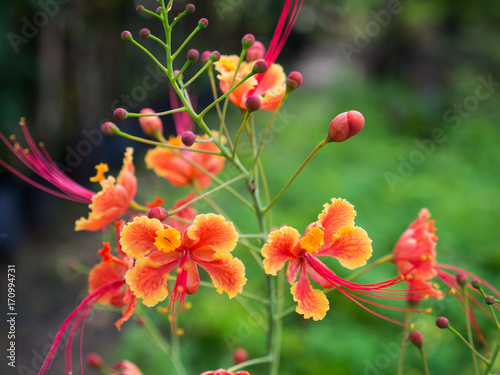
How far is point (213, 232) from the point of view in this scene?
99 centimetres

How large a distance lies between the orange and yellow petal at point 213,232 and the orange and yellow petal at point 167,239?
0.10 ft

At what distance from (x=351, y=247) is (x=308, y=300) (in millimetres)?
160

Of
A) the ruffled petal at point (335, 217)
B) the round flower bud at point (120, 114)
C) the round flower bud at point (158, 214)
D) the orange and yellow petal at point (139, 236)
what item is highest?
the round flower bud at point (120, 114)

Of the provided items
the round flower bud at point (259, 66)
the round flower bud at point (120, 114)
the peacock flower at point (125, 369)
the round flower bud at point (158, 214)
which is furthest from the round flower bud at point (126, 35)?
the peacock flower at point (125, 369)

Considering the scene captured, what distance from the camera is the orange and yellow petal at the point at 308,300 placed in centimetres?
99

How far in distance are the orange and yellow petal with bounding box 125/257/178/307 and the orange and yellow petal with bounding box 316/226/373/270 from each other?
37cm

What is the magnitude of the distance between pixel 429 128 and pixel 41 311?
6424 mm

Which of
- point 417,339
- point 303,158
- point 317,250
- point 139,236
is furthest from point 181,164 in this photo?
point 303,158

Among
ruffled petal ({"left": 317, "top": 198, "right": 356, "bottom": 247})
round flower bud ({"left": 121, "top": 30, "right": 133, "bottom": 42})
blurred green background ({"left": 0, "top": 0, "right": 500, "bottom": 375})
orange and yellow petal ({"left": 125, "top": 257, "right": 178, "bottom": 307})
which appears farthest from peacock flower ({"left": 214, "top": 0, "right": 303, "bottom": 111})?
blurred green background ({"left": 0, "top": 0, "right": 500, "bottom": 375})

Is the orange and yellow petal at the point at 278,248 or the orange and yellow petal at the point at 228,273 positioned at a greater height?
the orange and yellow petal at the point at 278,248

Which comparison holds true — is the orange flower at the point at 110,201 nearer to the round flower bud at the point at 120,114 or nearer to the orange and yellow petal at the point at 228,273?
the round flower bud at the point at 120,114

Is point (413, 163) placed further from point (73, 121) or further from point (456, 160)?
point (73, 121)

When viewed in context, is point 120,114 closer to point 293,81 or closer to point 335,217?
point 293,81

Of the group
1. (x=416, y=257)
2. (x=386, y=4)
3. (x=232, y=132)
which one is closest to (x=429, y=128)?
(x=232, y=132)
